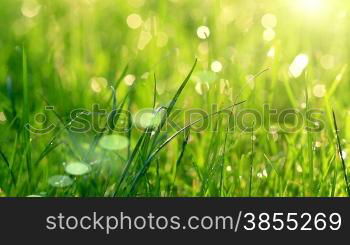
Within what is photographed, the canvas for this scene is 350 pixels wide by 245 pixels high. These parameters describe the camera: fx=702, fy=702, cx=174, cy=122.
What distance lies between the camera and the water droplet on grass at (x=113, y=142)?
→ 1468 mm

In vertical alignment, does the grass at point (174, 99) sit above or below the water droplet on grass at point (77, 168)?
above

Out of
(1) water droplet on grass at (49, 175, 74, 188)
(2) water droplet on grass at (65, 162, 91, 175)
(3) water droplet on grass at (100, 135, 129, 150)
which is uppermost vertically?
(3) water droplet on grass at (100, 135, 129, 150)

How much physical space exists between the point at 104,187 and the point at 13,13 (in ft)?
4.71

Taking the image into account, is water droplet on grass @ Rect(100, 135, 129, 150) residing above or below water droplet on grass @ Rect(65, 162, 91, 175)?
above

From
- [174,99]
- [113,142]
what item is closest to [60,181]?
[113,142]

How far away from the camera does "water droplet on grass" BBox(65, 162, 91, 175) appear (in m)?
1.41

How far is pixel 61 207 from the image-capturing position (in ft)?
3.99

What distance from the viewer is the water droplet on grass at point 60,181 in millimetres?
1396

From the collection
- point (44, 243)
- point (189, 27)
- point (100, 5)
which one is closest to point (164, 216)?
point (44, 243)

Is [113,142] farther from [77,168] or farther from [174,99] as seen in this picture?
[174,99]

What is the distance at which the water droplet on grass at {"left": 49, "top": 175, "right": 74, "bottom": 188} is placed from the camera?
1396 millimetres

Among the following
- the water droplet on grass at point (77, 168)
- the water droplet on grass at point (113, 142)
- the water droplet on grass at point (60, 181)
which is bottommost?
the water droplet on grass at point (60, 181)

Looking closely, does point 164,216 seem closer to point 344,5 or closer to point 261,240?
point 261,240

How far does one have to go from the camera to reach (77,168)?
1423 mm
